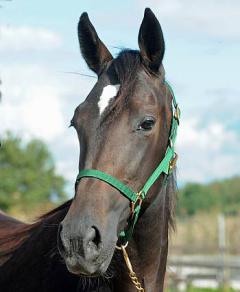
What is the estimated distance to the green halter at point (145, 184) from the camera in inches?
167

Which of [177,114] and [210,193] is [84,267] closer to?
[177,114]

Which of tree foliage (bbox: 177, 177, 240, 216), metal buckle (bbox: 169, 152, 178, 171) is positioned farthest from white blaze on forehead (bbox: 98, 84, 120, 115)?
tree foliage (bbox: 177, 177, 240, 216)

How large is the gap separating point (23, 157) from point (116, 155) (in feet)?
173

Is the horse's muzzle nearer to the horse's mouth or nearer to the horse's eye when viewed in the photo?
the horse's mouth

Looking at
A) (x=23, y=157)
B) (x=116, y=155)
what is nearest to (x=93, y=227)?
(x=116, y=155)

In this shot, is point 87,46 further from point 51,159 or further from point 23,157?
point 51,159

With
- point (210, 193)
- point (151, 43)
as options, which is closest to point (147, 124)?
point (151, 43)

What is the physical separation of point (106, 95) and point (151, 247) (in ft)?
Result: 3.51

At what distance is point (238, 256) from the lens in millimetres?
22391

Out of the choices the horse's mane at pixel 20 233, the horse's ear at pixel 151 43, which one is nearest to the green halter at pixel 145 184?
the horse's ear at pixel 151 43

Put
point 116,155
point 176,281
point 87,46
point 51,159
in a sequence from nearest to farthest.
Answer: point 116,155 < point 87,46 < point 176,281 < point 51,159

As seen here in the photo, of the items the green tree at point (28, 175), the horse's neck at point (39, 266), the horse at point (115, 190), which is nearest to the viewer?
the horse at point (115, 190)

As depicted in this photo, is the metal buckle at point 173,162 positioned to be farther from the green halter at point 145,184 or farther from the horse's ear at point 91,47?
the horse's ear at point 91,47

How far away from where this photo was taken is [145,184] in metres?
4.47
